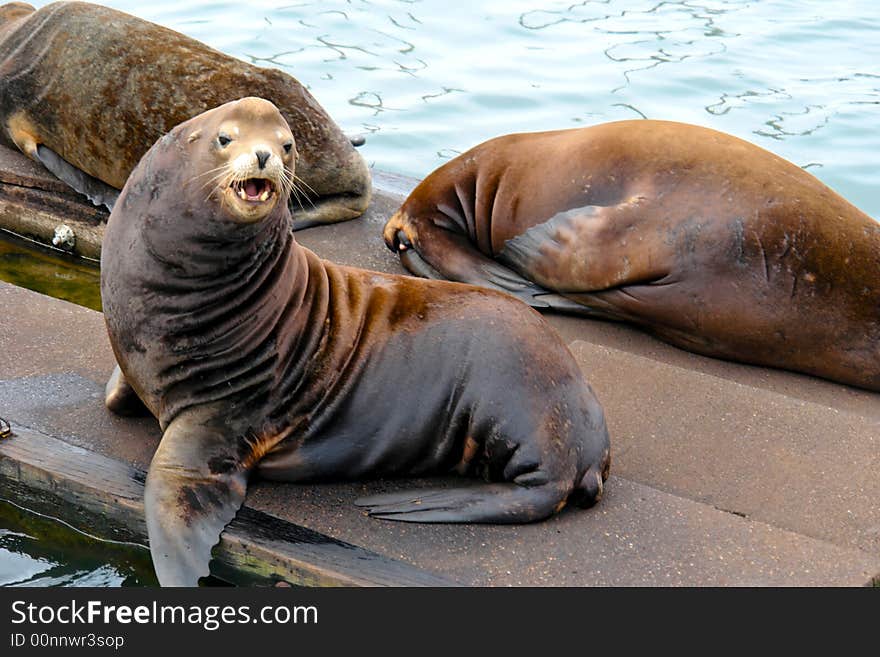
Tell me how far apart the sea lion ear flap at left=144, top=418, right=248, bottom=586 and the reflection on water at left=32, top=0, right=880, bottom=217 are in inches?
215

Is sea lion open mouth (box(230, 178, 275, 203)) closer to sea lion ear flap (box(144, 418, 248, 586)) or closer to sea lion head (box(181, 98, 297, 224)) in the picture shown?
sea lion head (box(181, 98, 297, 224))

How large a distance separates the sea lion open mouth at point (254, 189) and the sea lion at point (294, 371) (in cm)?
8

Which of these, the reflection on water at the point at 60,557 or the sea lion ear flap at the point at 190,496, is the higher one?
the sea lion ear flap at the point at 190,496

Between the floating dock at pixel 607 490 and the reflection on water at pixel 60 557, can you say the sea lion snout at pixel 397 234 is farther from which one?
the reflection on water at pixel 60 557

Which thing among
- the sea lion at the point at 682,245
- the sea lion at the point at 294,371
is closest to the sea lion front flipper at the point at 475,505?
the sea lion at the point at 294,371

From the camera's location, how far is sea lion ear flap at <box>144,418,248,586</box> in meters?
3.38

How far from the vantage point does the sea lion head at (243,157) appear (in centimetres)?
343

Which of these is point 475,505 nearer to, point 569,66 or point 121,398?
point 121,398

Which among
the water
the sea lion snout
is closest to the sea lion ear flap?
the sea lion snout

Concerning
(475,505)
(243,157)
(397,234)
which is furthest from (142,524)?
(397,234)

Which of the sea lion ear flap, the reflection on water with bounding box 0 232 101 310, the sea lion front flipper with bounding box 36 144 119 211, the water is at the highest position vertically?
the sea lion ear flap

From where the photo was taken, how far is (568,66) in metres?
10.7
